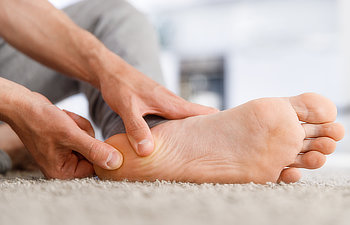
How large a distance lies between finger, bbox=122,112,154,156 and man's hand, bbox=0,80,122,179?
1.3 inches

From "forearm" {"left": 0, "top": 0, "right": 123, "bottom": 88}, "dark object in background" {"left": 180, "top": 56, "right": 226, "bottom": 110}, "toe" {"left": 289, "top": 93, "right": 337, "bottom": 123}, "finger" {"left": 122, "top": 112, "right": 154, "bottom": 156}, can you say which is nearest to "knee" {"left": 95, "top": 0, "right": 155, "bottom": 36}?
"forearm" {"left": 0, "top": 0, "right": 123, "bottom": 88}

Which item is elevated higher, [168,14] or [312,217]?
[168,14]

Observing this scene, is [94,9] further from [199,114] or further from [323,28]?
[323,28]

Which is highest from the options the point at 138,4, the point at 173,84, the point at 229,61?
the point at 138,4

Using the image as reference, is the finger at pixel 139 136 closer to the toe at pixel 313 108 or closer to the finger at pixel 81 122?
the finger at pixel 81 122

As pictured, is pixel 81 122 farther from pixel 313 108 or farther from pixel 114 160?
pixel 313 108

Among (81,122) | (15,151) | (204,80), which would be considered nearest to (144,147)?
(81,122)

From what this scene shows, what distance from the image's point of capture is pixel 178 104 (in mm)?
605

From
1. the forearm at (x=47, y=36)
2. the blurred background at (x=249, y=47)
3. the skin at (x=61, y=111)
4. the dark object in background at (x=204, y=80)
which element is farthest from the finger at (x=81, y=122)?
the dark object in background at (x=204, y=80)

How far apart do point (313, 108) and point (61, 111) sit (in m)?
0.40

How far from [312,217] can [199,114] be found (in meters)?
0.35

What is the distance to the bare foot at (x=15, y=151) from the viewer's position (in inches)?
33.0

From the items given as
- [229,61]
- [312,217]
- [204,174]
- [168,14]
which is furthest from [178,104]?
[168,14]

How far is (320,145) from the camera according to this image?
522mm
